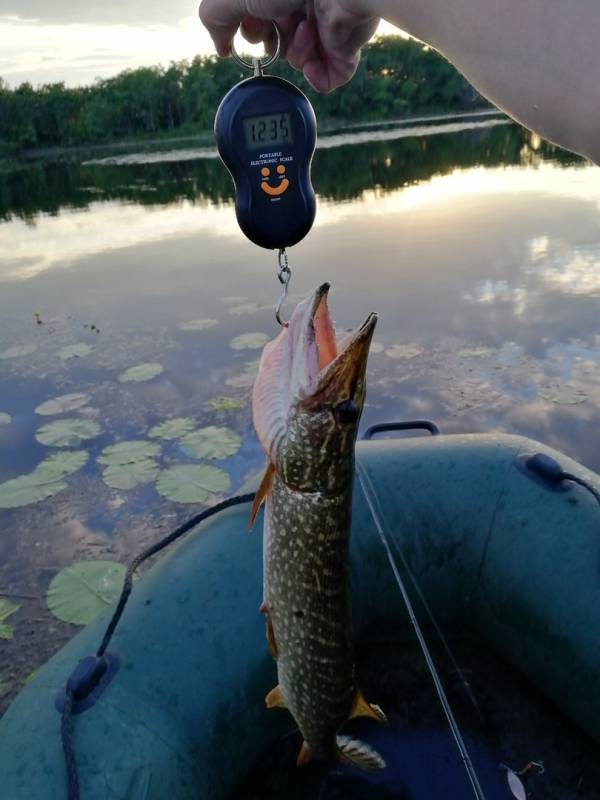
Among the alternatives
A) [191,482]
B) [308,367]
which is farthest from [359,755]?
[191,482]

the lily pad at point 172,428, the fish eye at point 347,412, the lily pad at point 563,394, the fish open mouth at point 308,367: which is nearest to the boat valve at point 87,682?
the fish open mouth at point 308,367

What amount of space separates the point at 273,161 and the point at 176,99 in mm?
63320

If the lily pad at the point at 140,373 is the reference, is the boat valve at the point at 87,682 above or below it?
above

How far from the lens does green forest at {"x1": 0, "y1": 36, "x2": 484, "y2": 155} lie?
159 feet

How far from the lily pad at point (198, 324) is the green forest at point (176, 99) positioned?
4364 cm

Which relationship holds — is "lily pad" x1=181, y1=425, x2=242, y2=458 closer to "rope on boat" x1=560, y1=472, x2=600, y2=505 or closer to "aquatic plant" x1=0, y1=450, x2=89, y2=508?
"aquatic plant" x1=0, y1=450, x2=89, y2=508

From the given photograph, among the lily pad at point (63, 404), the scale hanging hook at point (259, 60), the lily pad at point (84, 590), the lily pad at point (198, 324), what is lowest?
the lily pad at point (84, 590)

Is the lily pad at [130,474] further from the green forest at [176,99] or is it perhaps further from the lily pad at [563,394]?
the green forest at [176,99]

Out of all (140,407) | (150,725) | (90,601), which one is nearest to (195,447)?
(140,407)

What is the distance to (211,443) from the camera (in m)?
4.57

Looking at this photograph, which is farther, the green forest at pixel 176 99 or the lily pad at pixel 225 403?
the green forest at pixel 176 99

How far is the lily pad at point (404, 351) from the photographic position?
19.5ft

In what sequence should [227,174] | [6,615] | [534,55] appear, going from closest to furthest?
[534,55]
[6,615]
[227,174]

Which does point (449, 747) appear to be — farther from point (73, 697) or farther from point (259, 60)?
point (259, 60)
